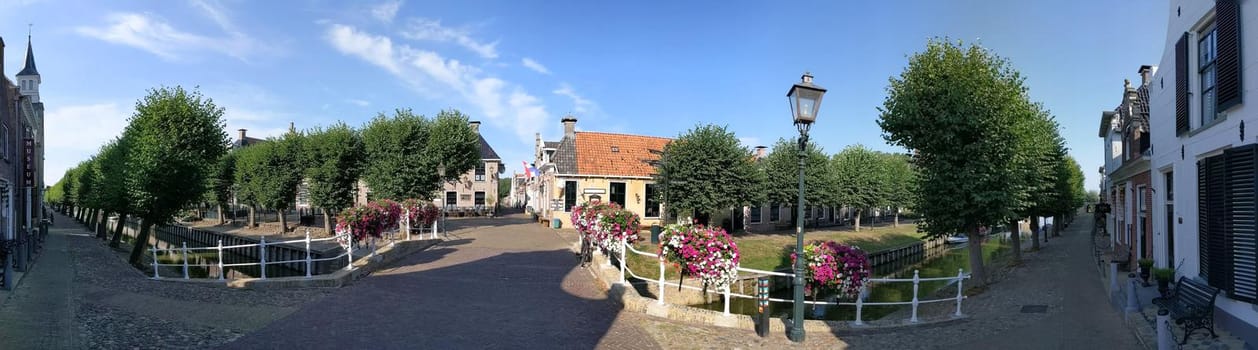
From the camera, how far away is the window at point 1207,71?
9758 millimetres

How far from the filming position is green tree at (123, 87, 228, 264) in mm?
21531

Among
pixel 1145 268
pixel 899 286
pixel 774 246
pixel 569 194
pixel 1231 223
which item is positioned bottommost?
pixel 899 286

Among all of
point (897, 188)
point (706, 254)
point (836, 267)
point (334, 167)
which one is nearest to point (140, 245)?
point (334, 167)

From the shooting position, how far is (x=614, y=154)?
122ft

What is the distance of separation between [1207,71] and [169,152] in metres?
29.7

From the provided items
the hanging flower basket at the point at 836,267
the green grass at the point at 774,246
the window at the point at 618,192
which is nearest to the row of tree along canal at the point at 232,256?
the green grass at the point at 774,246

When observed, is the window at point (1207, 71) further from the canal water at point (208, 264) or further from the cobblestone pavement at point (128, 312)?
the canal water at point (208, 264)

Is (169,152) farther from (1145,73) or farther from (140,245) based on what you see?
(1145,73)

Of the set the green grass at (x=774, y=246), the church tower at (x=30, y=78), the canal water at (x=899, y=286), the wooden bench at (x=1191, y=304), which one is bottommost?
the canal water at (x=899, y=286)

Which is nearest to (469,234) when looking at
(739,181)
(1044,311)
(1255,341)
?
(739,181)

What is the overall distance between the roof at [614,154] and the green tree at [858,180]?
14280 mm

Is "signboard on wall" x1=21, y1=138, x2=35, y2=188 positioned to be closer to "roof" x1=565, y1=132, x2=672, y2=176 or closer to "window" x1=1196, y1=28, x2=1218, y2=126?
"roof" x1=565, y1=132, x2=672, y2=176

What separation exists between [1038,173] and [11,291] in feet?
94.1

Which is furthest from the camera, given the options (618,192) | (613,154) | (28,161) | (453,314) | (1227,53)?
(613,154)
